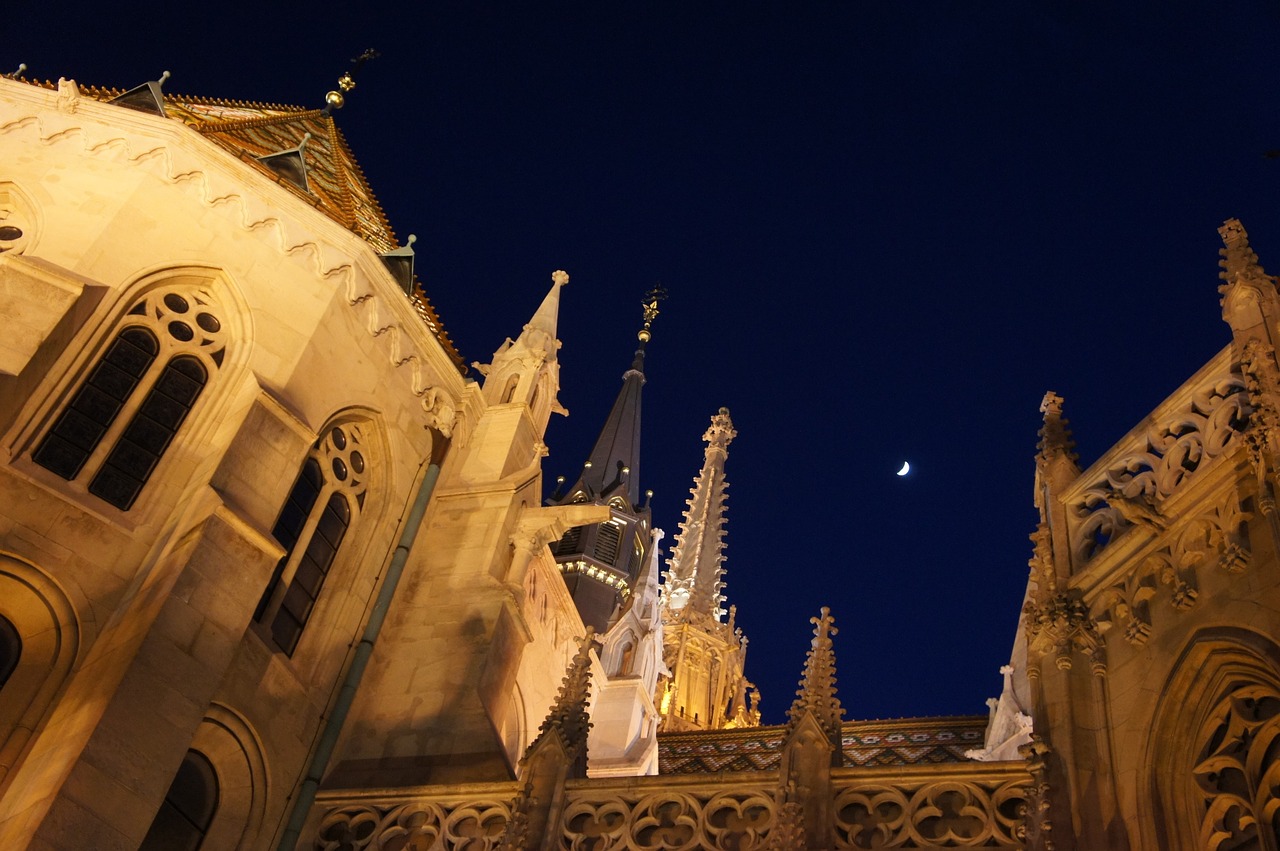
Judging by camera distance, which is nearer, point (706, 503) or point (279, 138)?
point (279, 138)

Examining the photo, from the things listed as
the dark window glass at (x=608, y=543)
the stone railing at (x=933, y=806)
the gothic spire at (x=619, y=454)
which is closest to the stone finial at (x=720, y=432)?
the gothic spire at (x=619, y=454)

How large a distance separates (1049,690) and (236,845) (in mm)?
7249

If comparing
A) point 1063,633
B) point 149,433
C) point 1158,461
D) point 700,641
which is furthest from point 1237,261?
point 700,641

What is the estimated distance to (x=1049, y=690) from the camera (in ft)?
34.0

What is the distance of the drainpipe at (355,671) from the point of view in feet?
39.9

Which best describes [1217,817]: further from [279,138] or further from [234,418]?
[279,138]

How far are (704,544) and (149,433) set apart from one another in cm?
3364

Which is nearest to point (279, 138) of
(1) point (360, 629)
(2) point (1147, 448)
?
(1) point (360, 629)

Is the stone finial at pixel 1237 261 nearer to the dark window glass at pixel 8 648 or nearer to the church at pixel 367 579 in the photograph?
the church at pixel 367 579

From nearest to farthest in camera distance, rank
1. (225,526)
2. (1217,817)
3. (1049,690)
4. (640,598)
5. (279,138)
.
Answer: (1217,817) < (1049,690) < (225,526) < (279,138) < (640,598)

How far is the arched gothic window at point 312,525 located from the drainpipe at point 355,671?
2.05 ft

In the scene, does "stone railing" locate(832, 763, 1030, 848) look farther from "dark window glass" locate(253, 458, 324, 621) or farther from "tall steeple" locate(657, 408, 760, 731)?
"tall steeple" locate(657, 408, 760, 731)

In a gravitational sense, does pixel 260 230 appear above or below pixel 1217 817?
above

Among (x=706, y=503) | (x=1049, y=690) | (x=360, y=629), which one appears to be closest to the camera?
(x=1049, y=690)
